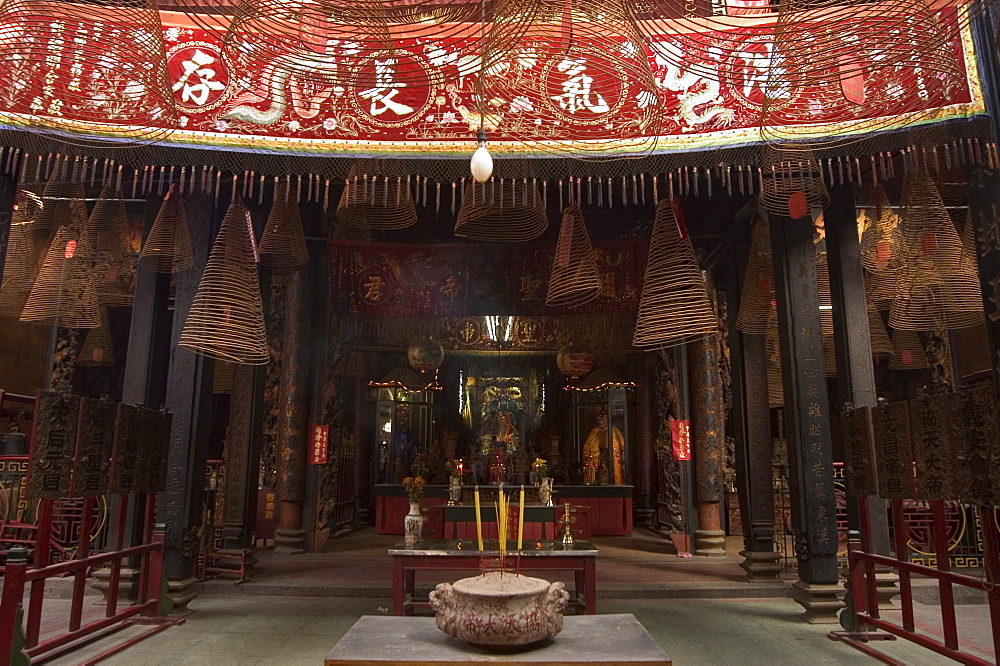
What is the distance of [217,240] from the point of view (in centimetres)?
570

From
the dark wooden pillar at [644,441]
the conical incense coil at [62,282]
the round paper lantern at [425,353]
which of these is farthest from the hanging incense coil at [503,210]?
the dark wooden pillar at [644,441]

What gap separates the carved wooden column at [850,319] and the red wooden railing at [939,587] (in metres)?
0.98

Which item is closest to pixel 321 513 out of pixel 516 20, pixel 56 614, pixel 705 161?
pixel 56 614

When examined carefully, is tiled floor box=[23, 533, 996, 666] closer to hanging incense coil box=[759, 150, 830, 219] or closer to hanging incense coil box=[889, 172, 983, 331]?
hanging incense coil box=[889, 172, 983, 331]

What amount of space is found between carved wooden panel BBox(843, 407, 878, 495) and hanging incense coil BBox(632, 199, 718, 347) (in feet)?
3.95

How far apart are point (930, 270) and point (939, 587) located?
12.3ft

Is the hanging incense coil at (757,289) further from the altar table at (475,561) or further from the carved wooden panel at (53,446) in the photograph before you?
the carved wooden panel at (53,446)

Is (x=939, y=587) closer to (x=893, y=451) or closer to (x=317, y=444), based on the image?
(x=893, y=451)

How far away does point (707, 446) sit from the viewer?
8.78 m

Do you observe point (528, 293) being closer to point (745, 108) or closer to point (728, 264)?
point (728, 264)

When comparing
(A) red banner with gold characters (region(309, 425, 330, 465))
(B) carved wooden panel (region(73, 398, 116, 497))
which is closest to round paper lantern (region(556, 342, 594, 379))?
(A) red banner with gold characters (region(309, 425, 330, 465))

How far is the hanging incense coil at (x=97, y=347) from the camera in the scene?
10836 mm

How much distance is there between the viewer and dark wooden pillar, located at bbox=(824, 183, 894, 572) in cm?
Result: 588

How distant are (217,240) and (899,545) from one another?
5.68m
